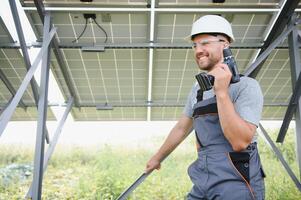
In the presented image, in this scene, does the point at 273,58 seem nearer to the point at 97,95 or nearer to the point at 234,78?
the point at 97,95

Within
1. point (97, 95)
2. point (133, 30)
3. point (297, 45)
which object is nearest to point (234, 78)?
point (297, 45)

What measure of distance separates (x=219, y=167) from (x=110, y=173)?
24.1 feet

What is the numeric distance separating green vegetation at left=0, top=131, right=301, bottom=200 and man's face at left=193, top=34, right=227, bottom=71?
20.5 feet

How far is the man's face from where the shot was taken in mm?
2336

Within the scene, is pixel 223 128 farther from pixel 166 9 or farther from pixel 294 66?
pixel 166 9

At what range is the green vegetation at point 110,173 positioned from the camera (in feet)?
28.0

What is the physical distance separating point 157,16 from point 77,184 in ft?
15.6

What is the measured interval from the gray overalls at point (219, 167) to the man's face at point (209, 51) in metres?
0.22

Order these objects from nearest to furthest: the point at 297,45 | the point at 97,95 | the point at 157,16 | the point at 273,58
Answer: the point at 297,45 < the point at 157,16 < the point at 273,58 < the point at 97,95

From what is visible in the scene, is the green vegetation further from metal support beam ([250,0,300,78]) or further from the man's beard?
the man's beard

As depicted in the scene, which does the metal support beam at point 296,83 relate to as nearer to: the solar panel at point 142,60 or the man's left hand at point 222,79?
the solar panel at point 142,60

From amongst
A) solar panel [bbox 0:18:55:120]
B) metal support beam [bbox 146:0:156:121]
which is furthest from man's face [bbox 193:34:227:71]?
solar panel [bbox 0:18:55:120]

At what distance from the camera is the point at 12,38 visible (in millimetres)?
6695

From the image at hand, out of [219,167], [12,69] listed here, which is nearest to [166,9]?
[12,69]
